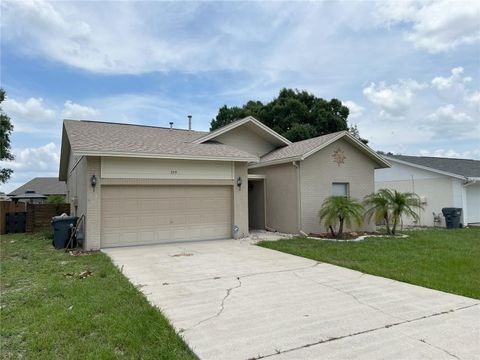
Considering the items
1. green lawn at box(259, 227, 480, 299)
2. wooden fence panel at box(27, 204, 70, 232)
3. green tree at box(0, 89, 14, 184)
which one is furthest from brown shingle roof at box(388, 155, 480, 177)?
green tree at box(0, 89, 14, 184)

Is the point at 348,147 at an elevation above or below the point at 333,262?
above

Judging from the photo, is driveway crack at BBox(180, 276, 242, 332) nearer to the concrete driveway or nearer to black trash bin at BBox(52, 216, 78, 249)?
the concrete driveway

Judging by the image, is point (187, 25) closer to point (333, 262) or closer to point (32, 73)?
point (32, 73)

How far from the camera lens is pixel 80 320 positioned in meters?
4.36

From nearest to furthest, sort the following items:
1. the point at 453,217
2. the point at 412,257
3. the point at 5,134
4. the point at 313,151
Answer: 1. the point at 412,257
2. the point at 313,151
3. the point at 453,217
4. the point at 5,134

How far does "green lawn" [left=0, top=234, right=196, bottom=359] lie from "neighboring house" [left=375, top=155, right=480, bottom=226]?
1718 cm

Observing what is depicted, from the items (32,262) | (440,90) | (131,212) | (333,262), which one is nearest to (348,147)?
(440,90)

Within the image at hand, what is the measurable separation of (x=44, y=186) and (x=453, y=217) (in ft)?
163

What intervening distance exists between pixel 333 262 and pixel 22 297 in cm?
645

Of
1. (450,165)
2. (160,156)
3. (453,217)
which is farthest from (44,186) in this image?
(453,217)

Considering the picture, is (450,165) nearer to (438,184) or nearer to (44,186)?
(438,184)

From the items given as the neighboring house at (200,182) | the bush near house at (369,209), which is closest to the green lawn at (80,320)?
the neighboring house at (200,182)

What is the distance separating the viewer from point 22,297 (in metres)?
5.46

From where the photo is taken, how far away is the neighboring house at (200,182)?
10.6 meters
